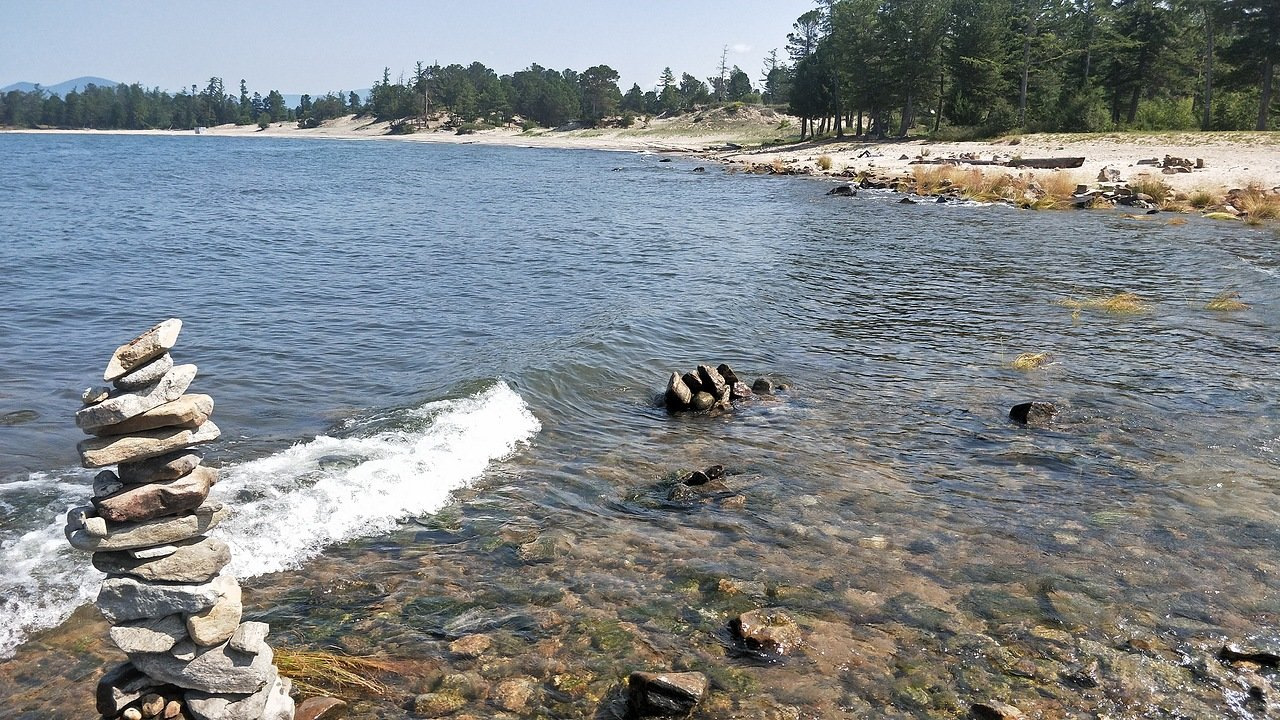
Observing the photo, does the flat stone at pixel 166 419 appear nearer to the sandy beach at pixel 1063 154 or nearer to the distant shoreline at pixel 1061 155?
the distant shoreline at pixel 1061 155

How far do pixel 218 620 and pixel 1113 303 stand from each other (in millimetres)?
21132

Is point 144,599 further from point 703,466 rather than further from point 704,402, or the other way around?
point 704,402

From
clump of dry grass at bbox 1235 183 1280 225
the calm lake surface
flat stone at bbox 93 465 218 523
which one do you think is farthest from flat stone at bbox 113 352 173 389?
clump of dry grass at bbox 1235 183 1280 225

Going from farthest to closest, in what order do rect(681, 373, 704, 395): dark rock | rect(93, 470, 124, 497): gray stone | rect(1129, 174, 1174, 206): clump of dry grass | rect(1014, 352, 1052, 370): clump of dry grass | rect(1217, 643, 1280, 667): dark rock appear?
rect(1129, 174, 1174, 206): clump of dry grass, rect(1014, 352, 1052, 370): clump of dry grass, rect(681, 373, 704, 395): dark rock, rect(1217, 643, 1280, 667): dark rock, rect(93, 470, 124, 497): gray stone

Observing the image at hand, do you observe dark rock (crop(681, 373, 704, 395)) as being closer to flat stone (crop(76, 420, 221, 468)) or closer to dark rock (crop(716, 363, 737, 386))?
dark rock (crop(716, 363, 737, 386))

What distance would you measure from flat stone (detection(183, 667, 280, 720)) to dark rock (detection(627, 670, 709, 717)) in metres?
2.51

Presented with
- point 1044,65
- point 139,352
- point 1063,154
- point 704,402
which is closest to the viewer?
point 139,352

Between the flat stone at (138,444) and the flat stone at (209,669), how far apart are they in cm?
133

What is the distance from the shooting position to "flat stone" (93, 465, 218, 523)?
5176 mm

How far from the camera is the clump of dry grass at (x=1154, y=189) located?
40312 mm

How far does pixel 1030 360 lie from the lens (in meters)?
15.7

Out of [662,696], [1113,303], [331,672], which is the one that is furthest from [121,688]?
[1113,303]

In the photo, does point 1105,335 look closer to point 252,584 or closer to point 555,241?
point 252,584

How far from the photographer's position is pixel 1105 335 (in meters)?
18.0
